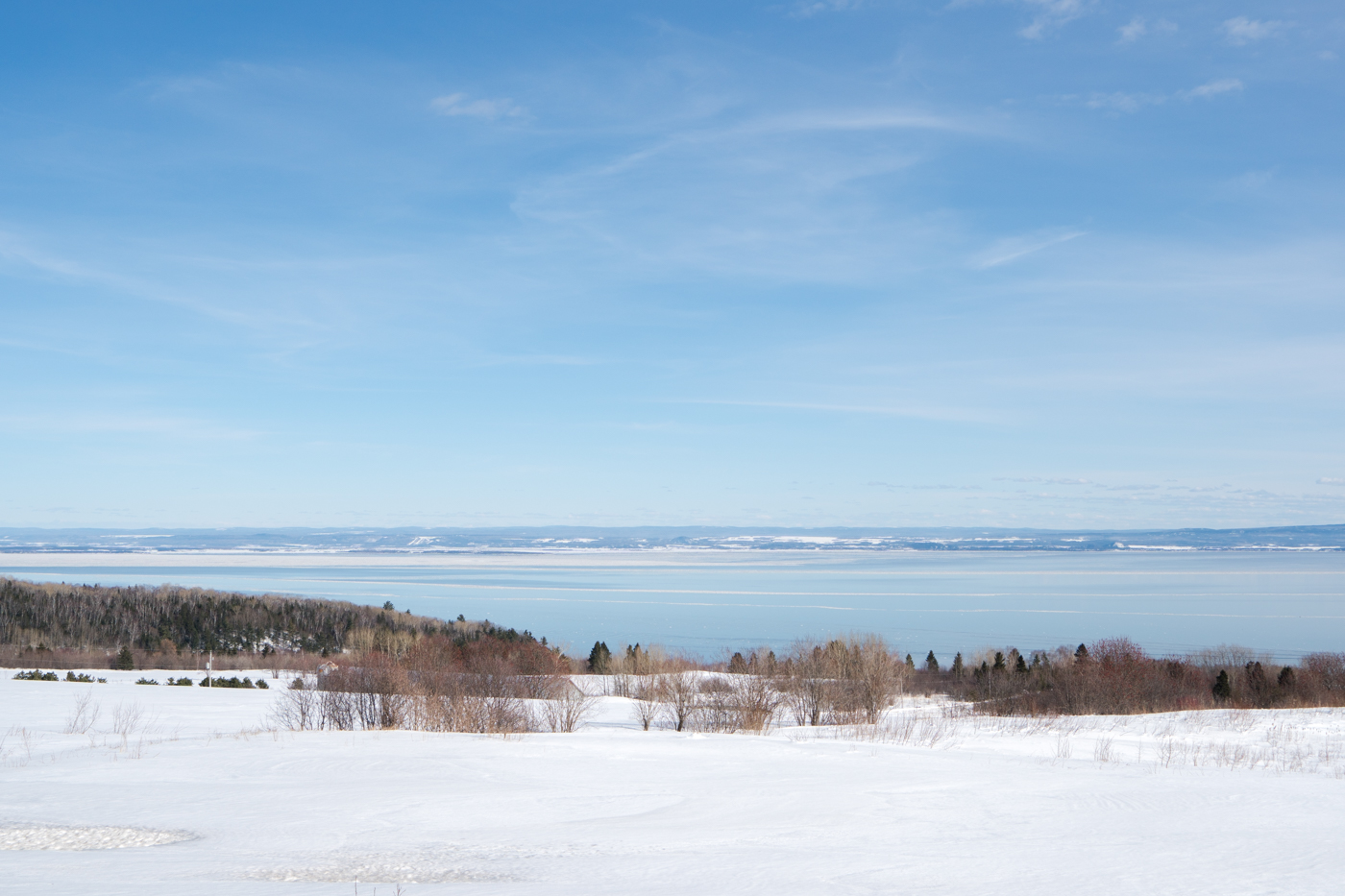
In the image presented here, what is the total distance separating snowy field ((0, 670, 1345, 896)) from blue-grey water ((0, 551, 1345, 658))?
4304 centimetres

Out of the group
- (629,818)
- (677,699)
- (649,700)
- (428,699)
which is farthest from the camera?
(649,700)

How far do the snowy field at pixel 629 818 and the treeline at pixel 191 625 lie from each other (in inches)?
1465

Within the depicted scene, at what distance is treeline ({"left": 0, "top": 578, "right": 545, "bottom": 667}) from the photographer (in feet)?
188

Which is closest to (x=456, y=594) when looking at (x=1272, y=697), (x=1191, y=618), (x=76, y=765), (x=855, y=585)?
(x=855, y=585)

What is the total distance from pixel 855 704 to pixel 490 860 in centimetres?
2199

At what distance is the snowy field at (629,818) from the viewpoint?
762cm

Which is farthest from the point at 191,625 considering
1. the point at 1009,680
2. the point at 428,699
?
the point at 428,699

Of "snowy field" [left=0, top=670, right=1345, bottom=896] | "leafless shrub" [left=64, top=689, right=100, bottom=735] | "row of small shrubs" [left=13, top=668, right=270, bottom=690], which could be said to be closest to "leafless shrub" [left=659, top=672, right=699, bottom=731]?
"snowy field" [left=0, top=670, right=1345, bottom=896]

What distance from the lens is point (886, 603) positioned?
9381 centimetres

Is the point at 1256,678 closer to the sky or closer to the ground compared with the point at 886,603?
closer to the sky

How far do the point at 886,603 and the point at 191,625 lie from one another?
194ft

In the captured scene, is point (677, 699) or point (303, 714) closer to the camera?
point (303, 714)

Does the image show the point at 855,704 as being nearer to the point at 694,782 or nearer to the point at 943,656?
the point at 694,782

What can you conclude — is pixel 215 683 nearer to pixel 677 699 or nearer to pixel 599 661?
pixel 599 661
